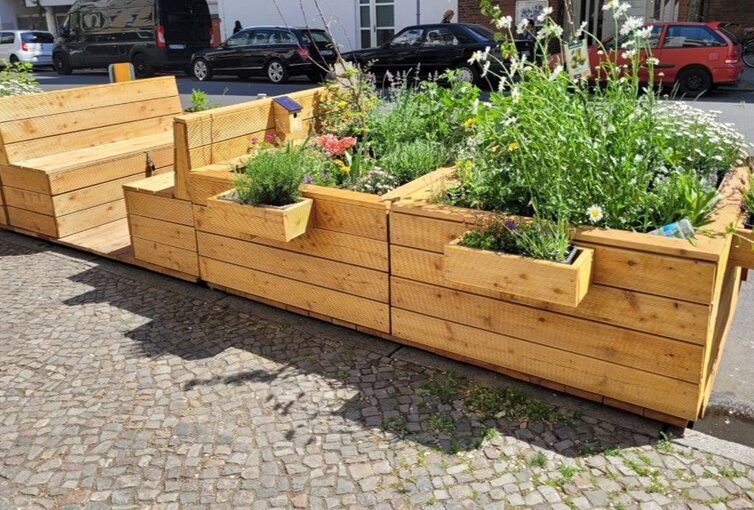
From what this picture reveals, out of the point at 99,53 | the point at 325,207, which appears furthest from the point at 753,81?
the point at 99,53

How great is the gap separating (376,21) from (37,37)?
12.7 m

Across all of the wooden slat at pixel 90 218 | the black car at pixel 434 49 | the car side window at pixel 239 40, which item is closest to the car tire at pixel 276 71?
the car side window at pixel 239 40

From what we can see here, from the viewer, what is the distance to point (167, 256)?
193 inches

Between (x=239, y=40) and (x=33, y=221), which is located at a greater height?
(x=239, y=40)

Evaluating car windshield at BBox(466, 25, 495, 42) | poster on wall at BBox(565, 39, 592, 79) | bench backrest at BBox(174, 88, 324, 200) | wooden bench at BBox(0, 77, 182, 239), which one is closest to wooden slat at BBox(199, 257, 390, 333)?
bench backrest at BBox(174, 88, 324, 200)

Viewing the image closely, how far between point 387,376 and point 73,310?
2175 mm

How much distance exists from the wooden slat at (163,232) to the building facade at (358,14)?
16.5 metres

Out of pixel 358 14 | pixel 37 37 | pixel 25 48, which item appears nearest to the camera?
pixel 358 14

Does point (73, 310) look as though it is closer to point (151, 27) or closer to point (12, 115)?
point (12, 115)

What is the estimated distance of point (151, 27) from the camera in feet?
66.7

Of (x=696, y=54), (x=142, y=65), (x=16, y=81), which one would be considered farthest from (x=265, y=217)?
(x=142, y=65)

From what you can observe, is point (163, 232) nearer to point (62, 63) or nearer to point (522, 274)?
point (522, 274)

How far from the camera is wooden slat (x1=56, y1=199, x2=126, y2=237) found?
5.64 metres

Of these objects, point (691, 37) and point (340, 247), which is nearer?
point (340, 247)
